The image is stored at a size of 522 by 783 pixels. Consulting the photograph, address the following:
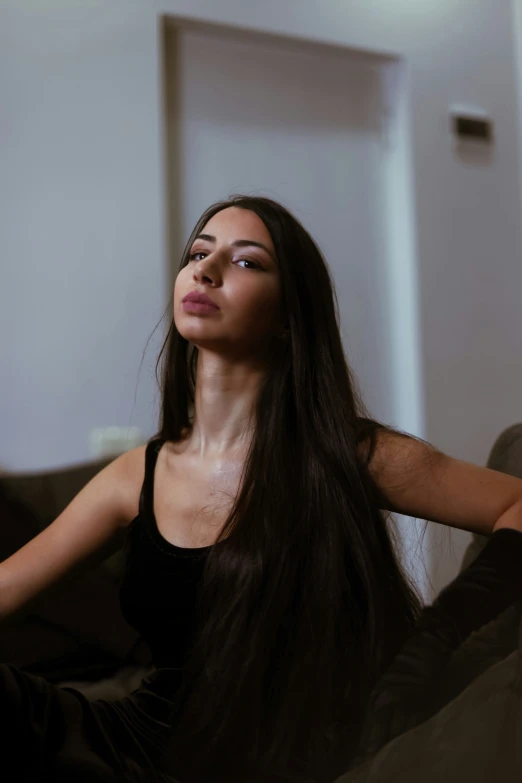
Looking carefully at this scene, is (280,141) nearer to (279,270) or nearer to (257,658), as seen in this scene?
(279,270)

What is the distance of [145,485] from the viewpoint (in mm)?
994

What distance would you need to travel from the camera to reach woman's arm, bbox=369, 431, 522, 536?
0.82 meters

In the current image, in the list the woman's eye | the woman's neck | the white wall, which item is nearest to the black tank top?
the woman's neck

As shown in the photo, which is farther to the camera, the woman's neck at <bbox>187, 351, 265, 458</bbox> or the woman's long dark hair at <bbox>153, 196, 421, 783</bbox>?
the woman's neck at <bbox>187, 351, 265, 458</bbox>

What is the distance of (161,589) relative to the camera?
0.90 m

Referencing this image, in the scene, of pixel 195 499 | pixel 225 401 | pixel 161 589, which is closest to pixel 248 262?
pixel 225 401

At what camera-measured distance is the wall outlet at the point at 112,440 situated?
188cm

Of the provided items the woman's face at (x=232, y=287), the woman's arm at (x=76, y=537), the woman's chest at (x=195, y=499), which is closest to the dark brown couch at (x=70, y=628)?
the woman's arm at (x=76, y=537)

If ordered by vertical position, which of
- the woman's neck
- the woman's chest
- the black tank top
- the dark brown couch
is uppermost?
the woman's neck

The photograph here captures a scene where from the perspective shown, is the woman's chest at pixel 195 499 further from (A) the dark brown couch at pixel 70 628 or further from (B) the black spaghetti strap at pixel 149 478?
(A) the dark brown couch at pixel 70 628

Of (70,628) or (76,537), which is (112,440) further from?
(76,537)

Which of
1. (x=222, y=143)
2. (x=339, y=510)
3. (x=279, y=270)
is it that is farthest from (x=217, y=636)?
(x=222, y=143)

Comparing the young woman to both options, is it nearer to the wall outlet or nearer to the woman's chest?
the woman's chest

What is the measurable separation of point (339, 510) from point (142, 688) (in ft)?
1.17
